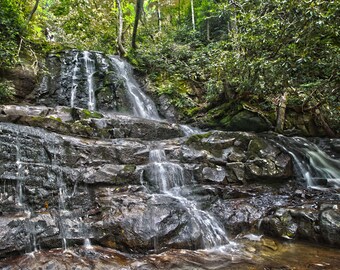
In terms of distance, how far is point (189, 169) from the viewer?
737 cm

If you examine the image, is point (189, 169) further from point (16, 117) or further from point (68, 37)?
point (68, 37)

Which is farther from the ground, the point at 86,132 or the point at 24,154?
the point at 86,132

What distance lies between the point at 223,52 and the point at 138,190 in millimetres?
5627

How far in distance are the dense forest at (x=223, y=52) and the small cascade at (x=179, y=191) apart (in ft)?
11.2

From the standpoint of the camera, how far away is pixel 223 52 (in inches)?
360

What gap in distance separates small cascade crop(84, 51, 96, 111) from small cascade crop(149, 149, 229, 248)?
20.2 ft

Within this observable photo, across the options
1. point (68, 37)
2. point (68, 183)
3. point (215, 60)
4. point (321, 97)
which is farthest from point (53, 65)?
point (321, 97)

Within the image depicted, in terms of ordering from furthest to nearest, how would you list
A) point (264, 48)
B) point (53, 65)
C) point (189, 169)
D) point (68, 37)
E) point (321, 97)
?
1. point (68, 37)
2. point (53, 65)
3. point (321, 97)
4. point (189, 169)
5. point (264, 48)

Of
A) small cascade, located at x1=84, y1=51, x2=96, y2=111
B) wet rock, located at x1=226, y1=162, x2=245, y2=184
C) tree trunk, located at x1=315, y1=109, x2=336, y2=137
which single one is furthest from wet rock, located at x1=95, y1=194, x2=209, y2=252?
tree trunk, located at x1=315, y1=109, x2=336, y2=137

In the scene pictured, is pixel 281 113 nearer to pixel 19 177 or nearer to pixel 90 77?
pixel 90 77

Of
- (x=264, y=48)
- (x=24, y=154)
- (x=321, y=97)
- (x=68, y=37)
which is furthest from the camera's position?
(x=68, y=37)

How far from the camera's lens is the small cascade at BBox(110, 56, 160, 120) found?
13.1m

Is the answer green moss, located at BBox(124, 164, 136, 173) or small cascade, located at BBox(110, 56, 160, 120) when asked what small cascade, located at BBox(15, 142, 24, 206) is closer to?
green moss, located at BBox(124, 164, 136, 173)

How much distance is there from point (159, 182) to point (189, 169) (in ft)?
3.31
